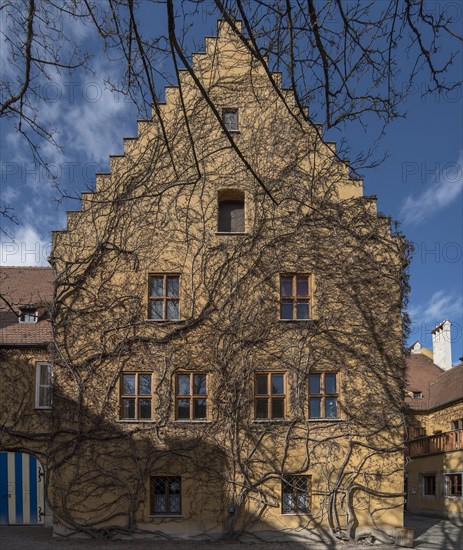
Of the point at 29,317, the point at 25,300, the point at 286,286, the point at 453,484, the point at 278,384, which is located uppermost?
the point at 286,286

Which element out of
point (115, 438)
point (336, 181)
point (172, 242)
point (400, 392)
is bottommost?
point (115, 438)

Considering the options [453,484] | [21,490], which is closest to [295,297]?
[21,490]

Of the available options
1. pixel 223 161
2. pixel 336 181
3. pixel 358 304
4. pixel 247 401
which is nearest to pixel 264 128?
pixel 223 161

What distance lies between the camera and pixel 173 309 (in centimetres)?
1672

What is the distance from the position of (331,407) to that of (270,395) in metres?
1.71

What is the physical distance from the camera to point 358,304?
54.5 feet

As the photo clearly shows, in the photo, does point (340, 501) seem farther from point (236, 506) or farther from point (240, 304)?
point (240, 304)

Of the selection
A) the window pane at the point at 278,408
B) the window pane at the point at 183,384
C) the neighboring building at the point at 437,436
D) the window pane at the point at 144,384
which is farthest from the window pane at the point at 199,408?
the neighboring building at the point at 437,436

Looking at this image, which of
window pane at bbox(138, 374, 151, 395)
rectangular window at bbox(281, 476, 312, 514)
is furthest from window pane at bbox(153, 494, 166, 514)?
rectangular window at bbox(281, 476, 312, 514)

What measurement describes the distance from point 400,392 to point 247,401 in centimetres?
420

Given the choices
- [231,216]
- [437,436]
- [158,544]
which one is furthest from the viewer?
[437,436]

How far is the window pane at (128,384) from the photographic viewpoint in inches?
639

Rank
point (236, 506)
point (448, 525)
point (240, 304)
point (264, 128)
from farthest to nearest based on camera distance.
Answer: point (448, 525), point (264, 128), point (240, 304), point (236, 506)

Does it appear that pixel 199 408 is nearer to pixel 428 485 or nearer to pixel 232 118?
pixel 232 118
